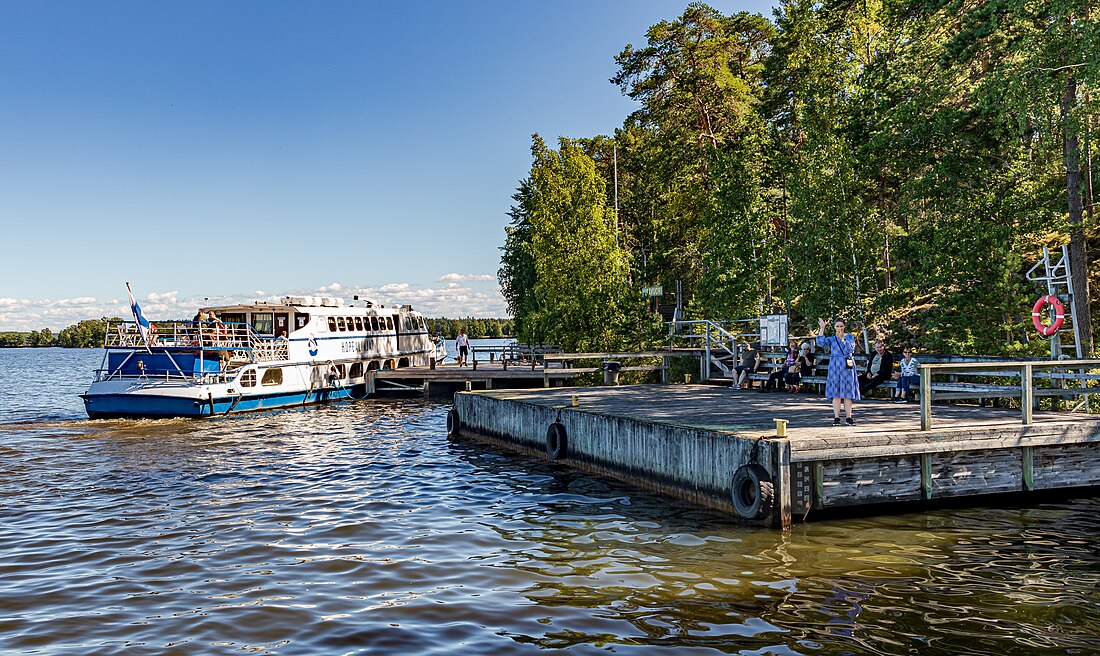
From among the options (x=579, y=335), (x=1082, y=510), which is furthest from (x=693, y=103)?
(x=1082, y=510)

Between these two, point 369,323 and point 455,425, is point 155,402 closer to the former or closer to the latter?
point 455,425

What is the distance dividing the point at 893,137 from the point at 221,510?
68.5ft

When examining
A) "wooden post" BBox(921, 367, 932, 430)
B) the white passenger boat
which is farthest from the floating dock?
the white passenger boat

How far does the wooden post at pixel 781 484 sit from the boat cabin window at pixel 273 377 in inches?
958

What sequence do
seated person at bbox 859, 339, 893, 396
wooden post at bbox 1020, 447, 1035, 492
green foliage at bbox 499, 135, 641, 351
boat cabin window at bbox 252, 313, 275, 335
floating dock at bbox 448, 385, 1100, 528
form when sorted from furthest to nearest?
green foliage at bbox 499, 135, 641, 351, boat cabin window at bbox 252, 313, 275, 335, seated person at bbox 859, 339, 893, 396, wooden post at bbox 1020, 447, 1035, 492, floating dock at bbox 448, 385, 1100, 528

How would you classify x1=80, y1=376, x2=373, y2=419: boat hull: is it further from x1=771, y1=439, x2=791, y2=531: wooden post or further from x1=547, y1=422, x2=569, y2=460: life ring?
x1=771, y1=439, x2=791, y2=531: wooden post

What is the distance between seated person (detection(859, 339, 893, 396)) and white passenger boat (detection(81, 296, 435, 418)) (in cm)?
2129

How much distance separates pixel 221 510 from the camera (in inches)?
559

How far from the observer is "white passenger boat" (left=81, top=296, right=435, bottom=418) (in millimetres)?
28188

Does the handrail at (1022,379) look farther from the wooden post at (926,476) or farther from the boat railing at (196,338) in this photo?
the boat railing at (196,338)

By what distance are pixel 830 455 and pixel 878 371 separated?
7.94m

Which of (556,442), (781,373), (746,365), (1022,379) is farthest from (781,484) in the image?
(746,365)

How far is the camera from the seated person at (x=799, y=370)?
2061 cm

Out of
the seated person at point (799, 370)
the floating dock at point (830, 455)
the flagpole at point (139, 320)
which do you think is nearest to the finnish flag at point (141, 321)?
the flagpole at point (139, 320)
